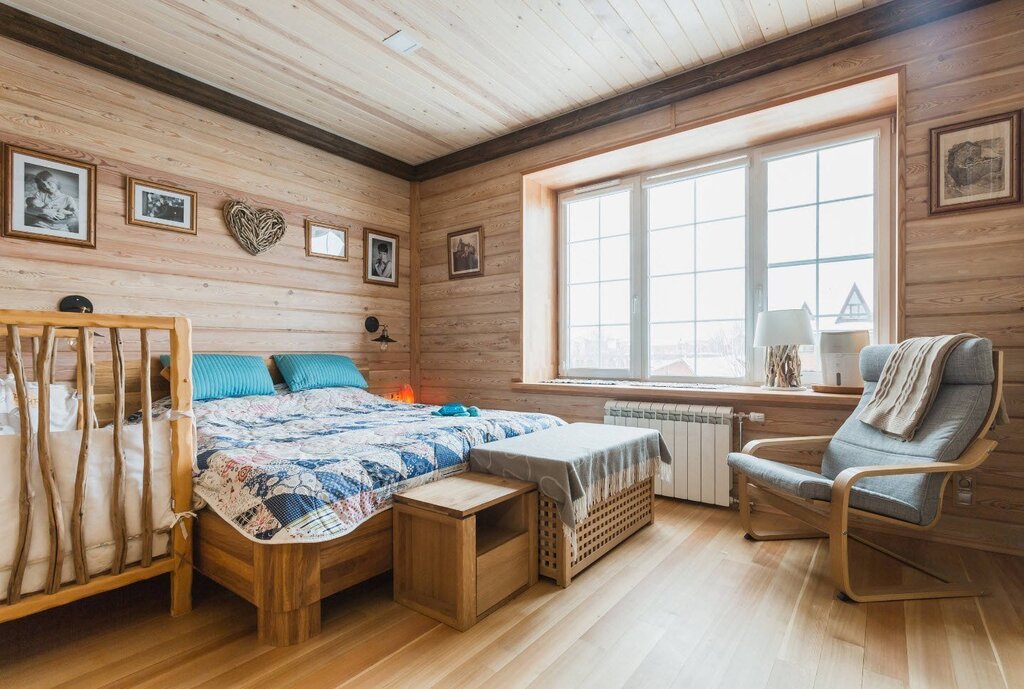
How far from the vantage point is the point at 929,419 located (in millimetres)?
2225

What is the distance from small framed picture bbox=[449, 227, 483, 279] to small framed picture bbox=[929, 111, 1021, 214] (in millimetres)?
2930

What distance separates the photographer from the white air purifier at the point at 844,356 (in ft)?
9.29

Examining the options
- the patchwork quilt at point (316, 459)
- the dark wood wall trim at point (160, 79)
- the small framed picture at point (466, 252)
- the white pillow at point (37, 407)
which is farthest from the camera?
the small framed picture at point (466, 252)

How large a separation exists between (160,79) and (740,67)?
343cm

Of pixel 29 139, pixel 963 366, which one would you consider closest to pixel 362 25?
pixel 29 139

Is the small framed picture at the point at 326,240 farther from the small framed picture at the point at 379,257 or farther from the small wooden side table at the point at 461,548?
the small wooden side table at the point at 461,548

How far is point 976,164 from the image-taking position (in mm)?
2479

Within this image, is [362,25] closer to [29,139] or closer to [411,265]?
[29,139]

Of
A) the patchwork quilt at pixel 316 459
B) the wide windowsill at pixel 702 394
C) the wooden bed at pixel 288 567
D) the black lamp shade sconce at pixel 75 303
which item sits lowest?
the wooden bed at pixel 288 567

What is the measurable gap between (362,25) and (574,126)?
5.20 feet

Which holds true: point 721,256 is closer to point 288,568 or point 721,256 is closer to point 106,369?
point 288,568

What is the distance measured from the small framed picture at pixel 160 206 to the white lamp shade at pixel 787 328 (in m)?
3.57

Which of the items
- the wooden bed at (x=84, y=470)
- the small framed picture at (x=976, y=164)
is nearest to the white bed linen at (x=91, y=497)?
the wooden bed at (x=84, y=470)

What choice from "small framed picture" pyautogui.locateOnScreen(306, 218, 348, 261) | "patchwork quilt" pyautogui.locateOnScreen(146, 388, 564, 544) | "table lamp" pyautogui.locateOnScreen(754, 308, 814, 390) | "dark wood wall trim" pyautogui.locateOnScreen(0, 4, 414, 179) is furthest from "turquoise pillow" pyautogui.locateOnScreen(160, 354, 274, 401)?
"table lamp" pyautogui.locateOnScreen(754, 308, 814, 390)
